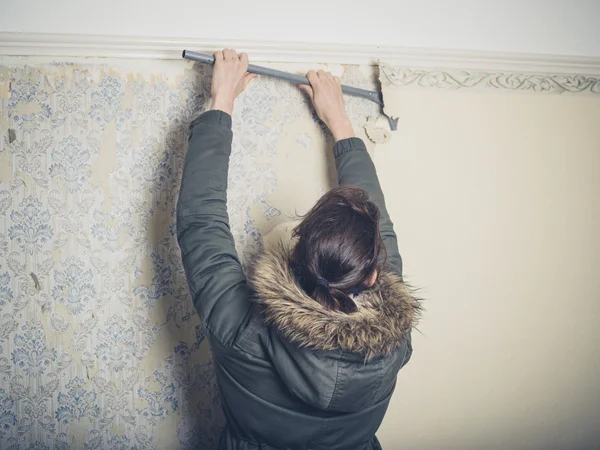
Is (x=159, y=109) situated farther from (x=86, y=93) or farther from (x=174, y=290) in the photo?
(x=174, y=290)

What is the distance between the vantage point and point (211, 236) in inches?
32.9

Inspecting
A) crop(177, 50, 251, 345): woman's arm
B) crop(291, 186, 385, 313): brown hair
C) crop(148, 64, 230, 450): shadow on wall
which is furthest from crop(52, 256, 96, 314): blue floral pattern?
crop(291, 186, 385, 313): brown hair

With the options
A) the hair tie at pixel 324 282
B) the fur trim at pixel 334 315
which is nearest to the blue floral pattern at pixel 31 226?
the fur trim at pixel 334 315

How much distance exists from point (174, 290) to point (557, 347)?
1.26 meters

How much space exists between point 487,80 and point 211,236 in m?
1.03

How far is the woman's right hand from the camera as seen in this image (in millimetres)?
1174

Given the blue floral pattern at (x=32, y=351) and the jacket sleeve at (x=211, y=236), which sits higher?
the jacket sleeve at (x=211, y=236)

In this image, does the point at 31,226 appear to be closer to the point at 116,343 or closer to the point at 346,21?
the point at 116,343

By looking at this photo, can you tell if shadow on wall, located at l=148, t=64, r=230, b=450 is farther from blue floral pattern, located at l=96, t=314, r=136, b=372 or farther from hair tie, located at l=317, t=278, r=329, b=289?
hair tie, located at l=317, t=278, r=329, b=289

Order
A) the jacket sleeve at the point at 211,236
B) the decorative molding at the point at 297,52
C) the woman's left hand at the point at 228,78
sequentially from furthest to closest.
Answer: the decorative molding at the point at 297,52
the woman's left hand at the point at 228,78
the jacket sleeve at the point at 211,236

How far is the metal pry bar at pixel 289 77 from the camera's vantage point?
101 cm

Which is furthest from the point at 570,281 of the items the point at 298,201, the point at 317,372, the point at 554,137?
the point at 317,372

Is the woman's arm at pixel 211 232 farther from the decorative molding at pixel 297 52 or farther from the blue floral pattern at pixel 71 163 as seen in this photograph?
the blue floral pattern at pixel 71 163

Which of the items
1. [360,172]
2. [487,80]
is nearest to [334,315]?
[360,172]
